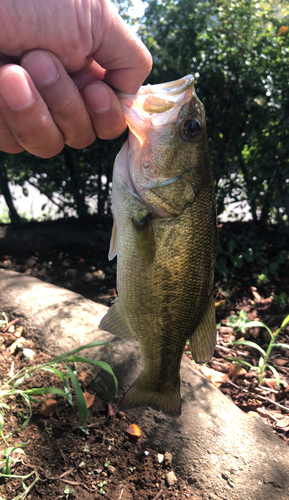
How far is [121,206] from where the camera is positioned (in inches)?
52.2

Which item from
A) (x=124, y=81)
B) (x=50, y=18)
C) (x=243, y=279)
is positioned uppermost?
(x=50, y=18)

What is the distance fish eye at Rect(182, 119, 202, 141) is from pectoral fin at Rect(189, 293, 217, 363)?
0.67 meters

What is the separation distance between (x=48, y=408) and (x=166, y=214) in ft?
5.17

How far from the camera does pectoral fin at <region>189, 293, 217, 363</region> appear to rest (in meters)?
1.38

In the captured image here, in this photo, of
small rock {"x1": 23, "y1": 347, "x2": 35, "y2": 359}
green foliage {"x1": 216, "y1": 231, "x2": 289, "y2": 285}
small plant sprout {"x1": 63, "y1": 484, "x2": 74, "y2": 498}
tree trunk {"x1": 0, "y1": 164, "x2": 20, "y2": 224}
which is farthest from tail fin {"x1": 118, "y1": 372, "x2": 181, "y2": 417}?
tree trunk {"x1": 0, "y1": 164, "x2": 20, "y2": 224}

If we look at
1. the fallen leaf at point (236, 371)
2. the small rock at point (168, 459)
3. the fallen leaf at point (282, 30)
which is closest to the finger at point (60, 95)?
the small rock at point (168, 459)

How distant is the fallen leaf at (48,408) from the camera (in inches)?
80.6

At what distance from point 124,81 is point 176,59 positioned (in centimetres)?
321

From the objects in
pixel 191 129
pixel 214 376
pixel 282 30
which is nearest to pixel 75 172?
pixel 282 30

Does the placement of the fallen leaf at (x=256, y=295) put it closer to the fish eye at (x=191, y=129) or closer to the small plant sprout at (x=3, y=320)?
the small plant sprout at (x=3, y=320)

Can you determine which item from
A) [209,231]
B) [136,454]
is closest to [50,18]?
[209,231]

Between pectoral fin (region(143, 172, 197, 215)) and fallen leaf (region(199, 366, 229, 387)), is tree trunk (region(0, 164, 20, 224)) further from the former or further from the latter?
pectoral fin (region(143, 172, 197, 215))

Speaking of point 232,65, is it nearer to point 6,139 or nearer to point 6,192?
point 6,139

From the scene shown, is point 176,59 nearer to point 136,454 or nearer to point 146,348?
point 146,348
